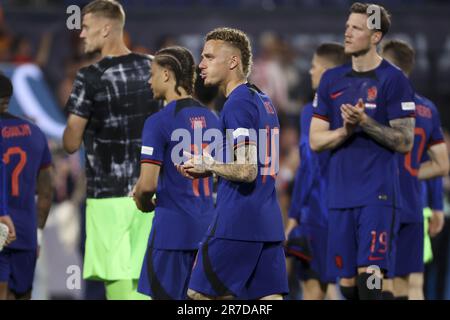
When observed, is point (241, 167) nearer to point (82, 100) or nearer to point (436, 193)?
point (82, 100)

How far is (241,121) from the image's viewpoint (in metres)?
7.38

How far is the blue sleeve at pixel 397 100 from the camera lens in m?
8.73

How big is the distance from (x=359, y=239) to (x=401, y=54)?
6.79ft

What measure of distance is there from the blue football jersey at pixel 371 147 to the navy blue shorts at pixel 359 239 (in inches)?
3.0

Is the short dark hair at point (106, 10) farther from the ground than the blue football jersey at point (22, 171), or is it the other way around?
the short dark hair at point (106, 10)

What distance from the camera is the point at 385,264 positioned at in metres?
8.66

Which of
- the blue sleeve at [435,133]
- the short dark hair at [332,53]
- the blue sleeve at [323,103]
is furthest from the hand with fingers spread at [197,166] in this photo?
the blue sleeve at [435,133]

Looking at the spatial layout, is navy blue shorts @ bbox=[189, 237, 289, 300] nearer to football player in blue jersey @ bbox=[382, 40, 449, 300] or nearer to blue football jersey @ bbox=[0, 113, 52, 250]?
football player in blue jersey @ bbox=[382, 40, 449, 300]

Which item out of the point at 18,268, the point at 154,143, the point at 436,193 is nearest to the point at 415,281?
the point at 436,193

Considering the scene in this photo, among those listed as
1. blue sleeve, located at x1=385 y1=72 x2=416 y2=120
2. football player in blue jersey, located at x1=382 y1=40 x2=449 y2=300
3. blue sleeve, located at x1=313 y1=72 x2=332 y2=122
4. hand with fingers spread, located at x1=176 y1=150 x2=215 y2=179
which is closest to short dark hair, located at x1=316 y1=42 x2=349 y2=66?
football player in blue jersey, located at x1=382 y1=40 x2=449 y2=300

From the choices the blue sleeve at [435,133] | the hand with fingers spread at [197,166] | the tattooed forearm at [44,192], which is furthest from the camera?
the blue sleeve at [435,133]

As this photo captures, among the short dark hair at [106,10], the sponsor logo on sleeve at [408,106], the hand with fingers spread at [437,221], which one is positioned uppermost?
the short dark hair at [106,10]

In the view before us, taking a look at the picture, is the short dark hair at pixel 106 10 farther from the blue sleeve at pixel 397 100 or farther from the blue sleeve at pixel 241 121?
the blue sleeve at pixel 241 121
